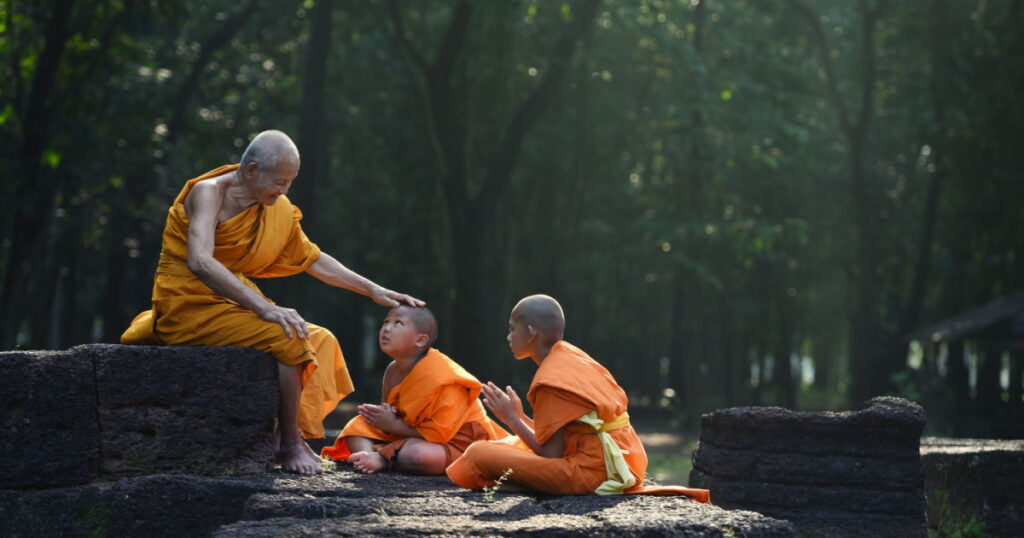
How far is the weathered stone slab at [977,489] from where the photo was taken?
6867mm

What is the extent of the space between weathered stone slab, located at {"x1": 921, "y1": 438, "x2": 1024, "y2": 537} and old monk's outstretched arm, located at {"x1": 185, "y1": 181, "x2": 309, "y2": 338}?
179 inches

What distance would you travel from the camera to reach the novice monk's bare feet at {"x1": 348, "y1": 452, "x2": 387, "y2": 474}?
5.89 meters

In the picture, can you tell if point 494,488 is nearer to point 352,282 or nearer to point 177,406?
point 177,406

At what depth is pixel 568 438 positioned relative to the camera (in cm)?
512

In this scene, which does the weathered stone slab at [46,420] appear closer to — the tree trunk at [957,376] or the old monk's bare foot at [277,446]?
the old monk's bare foot at [277,446]

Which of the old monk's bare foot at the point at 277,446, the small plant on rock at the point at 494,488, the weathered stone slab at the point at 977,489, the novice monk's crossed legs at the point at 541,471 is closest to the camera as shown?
the small plant on rock at the point at 494,488

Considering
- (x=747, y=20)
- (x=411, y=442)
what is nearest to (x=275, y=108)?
(x=747, y=20)

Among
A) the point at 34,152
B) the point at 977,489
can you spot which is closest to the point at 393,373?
the point at 977,489

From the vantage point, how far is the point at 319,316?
26.4 m

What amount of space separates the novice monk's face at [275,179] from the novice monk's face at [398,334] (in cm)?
104

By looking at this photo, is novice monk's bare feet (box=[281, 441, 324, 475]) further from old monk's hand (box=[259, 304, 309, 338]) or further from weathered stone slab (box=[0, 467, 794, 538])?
old monk's hand (box=[259, 304, 309, 338])

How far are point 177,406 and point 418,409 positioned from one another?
1.47 meters

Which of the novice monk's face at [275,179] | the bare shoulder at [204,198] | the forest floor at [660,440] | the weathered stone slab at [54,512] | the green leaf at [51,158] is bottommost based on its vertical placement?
A: the forest floor at [660,440]

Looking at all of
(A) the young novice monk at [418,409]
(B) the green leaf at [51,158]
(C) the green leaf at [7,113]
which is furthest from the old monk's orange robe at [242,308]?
(C) the green leaf at [7,113]
